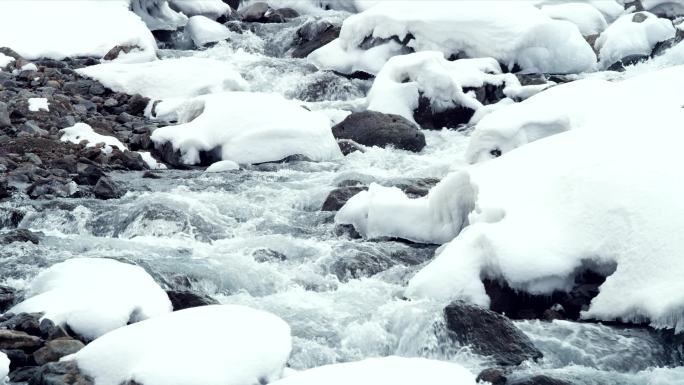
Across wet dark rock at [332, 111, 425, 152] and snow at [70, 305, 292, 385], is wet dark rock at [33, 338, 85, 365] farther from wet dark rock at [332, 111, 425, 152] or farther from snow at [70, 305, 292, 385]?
wet dark rock at [332, 111, 425, 152]

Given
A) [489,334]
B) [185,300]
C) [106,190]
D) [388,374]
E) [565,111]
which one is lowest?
[106,190]

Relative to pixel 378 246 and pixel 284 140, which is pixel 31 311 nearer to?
pixel 378 246

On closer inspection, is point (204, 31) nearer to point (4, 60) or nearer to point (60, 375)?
point (4, 60)

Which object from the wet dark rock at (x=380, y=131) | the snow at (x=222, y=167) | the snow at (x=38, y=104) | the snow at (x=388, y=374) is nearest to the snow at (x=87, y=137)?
the snow at (x=38, y=104)

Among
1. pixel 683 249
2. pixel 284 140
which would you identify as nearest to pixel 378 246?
pixel 683 249

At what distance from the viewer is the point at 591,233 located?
821 centimetres

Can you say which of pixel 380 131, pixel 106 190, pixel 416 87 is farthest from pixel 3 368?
pixel 416 87

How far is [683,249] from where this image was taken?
7777mm

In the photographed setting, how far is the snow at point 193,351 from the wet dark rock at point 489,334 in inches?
56.8

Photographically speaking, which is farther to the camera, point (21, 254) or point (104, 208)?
point (104, 208)

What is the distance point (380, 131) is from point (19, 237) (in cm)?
580

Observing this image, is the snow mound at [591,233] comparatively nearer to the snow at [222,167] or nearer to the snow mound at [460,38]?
the snow at [222,167]

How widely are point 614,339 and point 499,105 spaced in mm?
8757

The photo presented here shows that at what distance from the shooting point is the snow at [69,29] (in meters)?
18.0
